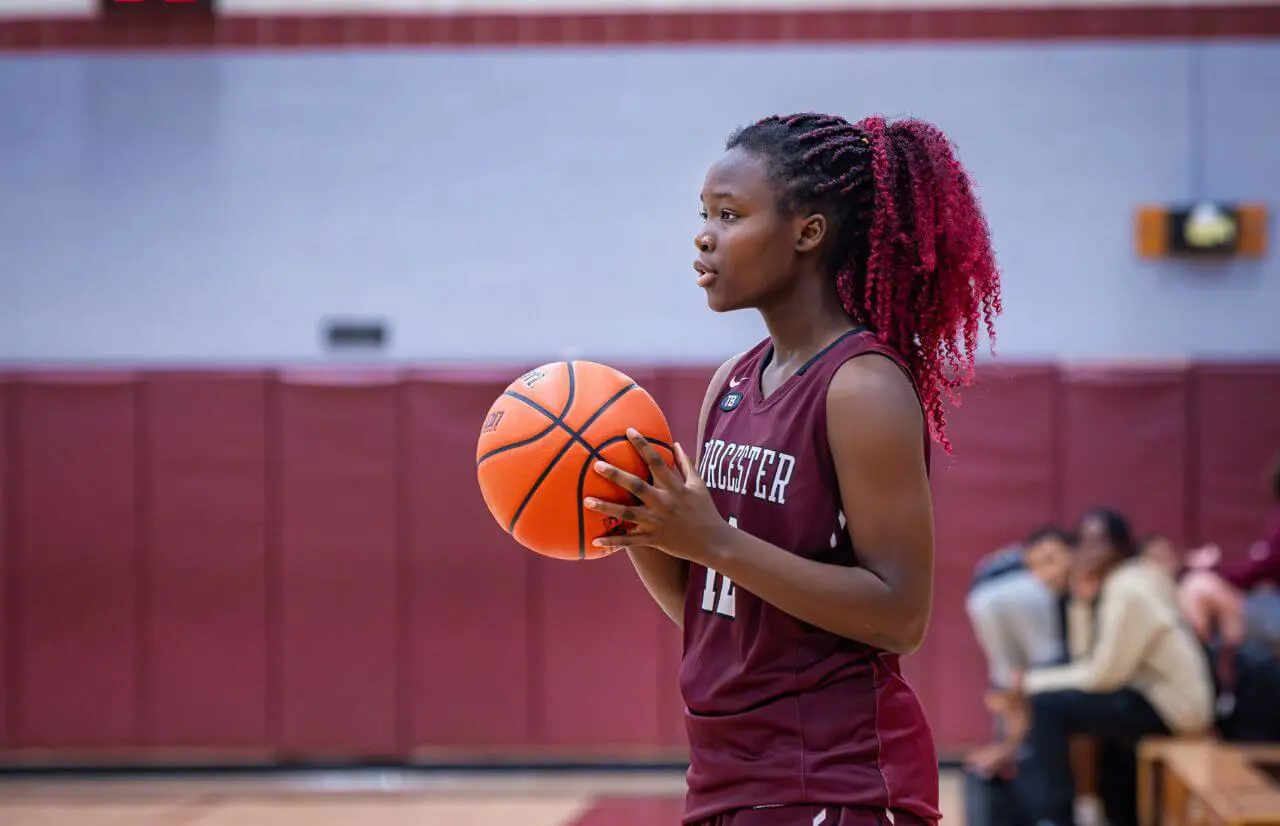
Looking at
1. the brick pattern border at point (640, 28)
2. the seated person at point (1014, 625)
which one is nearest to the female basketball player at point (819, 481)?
the seated person at point (1014, 625)

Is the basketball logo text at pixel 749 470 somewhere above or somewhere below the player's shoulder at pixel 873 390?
below

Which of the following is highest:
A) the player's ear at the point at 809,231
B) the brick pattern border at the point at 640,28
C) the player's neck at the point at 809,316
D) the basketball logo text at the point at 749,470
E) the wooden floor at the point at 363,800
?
the brick pattern border at the point at 640,28

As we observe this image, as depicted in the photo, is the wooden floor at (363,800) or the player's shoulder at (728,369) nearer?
the player's shoulder at (728,369)

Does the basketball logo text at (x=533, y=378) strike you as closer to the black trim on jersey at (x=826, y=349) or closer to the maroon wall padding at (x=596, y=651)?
the black trim on jersey at (x=826, y=349)

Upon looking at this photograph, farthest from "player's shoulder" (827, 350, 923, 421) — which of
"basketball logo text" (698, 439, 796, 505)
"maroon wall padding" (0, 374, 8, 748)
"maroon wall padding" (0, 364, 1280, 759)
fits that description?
"maroon wall padding" (0, 374, 8, 748)

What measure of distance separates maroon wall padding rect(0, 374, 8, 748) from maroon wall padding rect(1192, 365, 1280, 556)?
604 cm

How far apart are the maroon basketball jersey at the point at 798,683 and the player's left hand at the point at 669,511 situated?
0.13 meters

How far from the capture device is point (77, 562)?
713 cm

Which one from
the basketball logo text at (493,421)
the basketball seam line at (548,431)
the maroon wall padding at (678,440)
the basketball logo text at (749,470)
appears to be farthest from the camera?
the maroon wall padding at (678,440)

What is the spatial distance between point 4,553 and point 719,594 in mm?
6278

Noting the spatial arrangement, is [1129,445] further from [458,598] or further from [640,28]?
[458,598]

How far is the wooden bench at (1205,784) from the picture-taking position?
3994mm

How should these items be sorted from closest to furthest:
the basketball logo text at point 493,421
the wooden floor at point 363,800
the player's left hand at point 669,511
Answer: the player's left hand at point 669,511
the basketball logo text at point 493,421
the wooden floor at point 363,800

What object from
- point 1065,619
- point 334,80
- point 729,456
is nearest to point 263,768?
point 334,80
